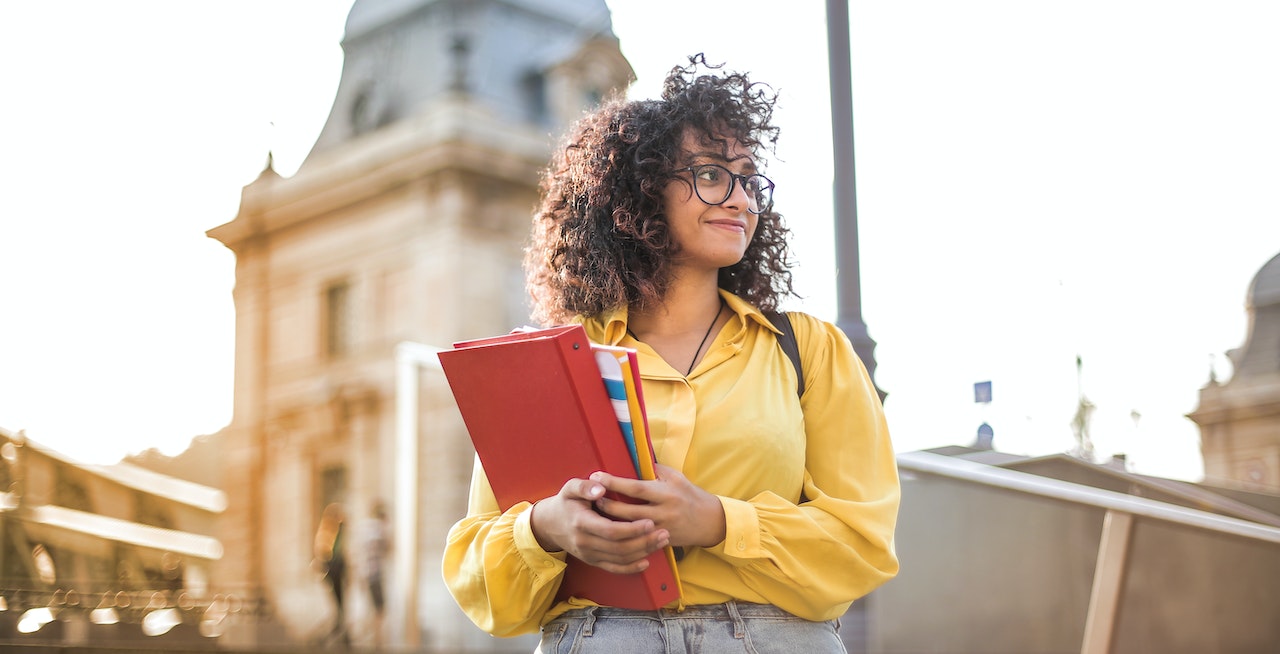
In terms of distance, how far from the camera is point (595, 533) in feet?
4.82

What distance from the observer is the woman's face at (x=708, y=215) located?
179cm

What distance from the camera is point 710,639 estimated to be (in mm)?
1568

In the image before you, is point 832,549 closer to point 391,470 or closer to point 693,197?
point 693,197

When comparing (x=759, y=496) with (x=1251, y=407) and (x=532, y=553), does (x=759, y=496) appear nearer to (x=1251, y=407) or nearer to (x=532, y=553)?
(x=532, y=553)

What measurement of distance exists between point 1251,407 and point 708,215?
2.92 m

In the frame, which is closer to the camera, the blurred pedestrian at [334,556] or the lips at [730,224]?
the lips at [730,224]

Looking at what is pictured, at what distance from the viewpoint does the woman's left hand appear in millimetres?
1475

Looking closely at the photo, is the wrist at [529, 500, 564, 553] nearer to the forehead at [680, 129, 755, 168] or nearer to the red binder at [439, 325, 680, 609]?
the red binder at [439, 325, 680, 609]

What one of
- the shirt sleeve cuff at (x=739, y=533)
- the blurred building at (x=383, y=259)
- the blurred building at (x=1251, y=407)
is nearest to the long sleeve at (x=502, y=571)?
the shirt sleeve cuff at (x=739, y=533)

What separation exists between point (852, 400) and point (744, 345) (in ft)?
0.62

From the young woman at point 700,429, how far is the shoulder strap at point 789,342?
0.01 m

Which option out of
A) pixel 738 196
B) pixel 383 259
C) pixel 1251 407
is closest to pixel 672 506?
pixel 738 196

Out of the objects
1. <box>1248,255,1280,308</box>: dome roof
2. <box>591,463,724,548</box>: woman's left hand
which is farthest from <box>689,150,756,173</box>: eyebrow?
<box>1248,255,1280,308</box>: dome roof

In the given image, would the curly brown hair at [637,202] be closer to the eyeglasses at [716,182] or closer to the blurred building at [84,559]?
the eyeglasses at [716,182]
